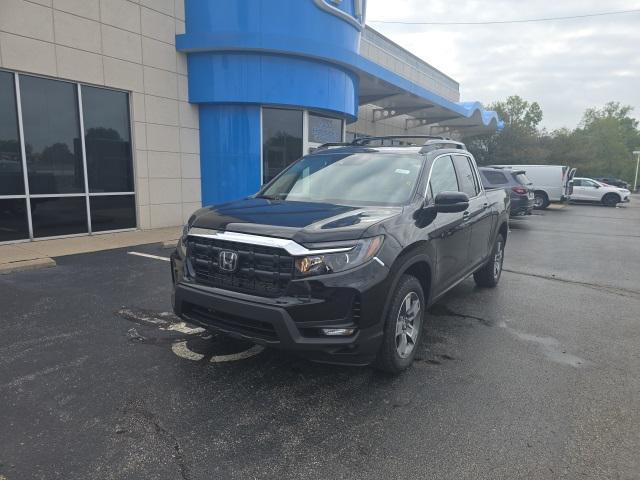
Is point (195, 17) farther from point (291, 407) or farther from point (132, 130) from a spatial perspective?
point (291, 407)

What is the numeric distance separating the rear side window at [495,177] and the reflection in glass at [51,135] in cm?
1271

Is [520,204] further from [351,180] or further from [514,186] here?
[351,180]

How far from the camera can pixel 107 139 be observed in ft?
33.8

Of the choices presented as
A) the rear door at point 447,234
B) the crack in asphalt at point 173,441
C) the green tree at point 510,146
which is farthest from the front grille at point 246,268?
the green tree at point 510,146

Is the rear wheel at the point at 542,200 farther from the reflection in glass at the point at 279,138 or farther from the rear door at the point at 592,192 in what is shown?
the reflection in glass at the point at 279,138

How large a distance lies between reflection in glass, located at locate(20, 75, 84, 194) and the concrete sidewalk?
114 cm

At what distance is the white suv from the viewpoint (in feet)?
92.9

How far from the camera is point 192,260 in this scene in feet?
12.0

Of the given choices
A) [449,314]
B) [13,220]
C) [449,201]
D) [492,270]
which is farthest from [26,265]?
[492,270]

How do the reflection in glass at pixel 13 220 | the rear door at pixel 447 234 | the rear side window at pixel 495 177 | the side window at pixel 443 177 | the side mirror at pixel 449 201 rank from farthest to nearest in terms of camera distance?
the rear side window at pixel 495 177 → the reflection in glass at pixel 13 220 → the side window at pixel 443 177 → the rear door at pixel 447 234 → the side mirror at pixel 449 201

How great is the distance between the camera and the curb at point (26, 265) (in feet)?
22.4

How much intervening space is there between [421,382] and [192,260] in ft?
6.87

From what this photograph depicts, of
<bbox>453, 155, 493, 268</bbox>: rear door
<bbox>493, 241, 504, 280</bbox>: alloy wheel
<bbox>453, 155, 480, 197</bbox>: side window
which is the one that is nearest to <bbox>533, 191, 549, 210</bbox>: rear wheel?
<bbox>493, 241, 504, 280</bbox>: alloy wheel

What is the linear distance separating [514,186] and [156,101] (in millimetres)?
11728
